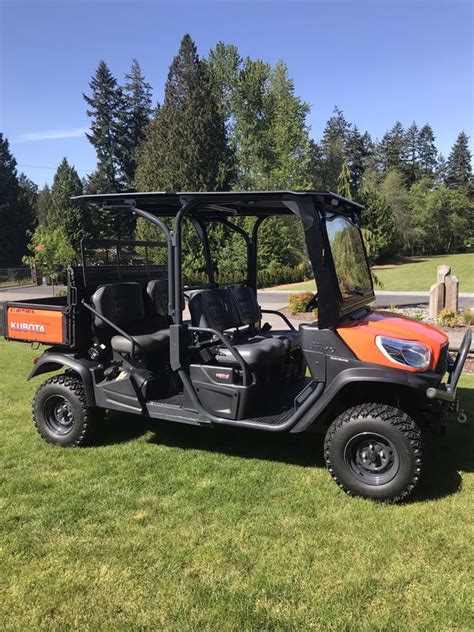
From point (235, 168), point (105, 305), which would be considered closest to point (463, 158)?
point (235, 168)

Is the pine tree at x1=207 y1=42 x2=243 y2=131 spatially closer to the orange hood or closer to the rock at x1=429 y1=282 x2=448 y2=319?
the rock at x1=429 y1=282 x2=448 y2=319

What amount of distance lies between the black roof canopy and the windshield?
0.14m

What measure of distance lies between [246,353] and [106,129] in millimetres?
52375

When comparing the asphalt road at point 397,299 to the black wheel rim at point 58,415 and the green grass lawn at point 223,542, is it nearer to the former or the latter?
the green grass lawn at point 223,542

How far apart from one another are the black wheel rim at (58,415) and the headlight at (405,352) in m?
2.76

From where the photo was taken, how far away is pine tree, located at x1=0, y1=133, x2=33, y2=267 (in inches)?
1695

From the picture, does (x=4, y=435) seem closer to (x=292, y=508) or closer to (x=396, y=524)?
(x=292, y=508)

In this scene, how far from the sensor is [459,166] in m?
81.8

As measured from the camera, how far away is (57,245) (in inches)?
1029

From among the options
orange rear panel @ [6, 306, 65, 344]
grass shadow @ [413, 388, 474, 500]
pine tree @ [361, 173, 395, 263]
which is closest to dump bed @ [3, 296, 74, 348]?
orange rear panel @ [6, 306, 65, 344]

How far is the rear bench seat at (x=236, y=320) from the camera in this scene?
3904 millimetres

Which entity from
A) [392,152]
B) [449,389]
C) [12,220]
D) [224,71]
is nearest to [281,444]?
[449,389]

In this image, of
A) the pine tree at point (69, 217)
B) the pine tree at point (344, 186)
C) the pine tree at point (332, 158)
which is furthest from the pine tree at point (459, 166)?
the pine tree at point (344, 186)

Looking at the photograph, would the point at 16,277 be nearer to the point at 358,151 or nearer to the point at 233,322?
the point at 233,322
